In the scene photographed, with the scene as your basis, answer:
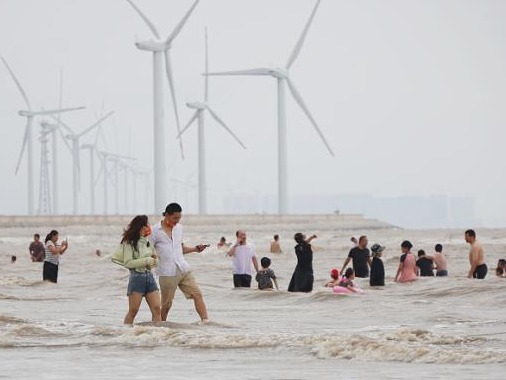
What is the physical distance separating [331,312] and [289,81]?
64.3 metres

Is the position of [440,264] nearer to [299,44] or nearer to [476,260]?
[476,260]

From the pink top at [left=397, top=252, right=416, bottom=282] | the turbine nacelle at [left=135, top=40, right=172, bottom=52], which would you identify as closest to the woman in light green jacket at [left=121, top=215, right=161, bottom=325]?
the pink top at [left=397, top=252, right=416, bottom=282]

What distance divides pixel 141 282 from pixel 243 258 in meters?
7.68

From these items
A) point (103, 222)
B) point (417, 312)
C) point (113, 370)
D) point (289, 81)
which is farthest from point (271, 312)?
point (103, 222)

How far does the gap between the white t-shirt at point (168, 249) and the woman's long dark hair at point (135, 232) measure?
38 cm

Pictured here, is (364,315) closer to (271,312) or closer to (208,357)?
(271,312)

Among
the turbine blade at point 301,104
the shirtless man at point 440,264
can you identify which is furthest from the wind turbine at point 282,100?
the shirtless man at point 440,264

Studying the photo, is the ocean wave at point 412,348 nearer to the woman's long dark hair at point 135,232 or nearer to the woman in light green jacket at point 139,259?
the woman in light green jacket at point 139,259

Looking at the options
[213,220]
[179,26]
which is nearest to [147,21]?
[179,26]

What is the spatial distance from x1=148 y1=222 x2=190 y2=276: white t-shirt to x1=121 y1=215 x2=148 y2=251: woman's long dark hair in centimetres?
38

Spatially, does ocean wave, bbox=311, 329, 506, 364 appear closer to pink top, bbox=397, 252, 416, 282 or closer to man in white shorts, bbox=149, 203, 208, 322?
man in white shorts, bbox=149, 203, 208, 322

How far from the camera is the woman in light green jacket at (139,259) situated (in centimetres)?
1506

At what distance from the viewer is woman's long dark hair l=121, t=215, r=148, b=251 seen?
15.1 metres

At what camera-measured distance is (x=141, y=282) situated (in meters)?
15.3
